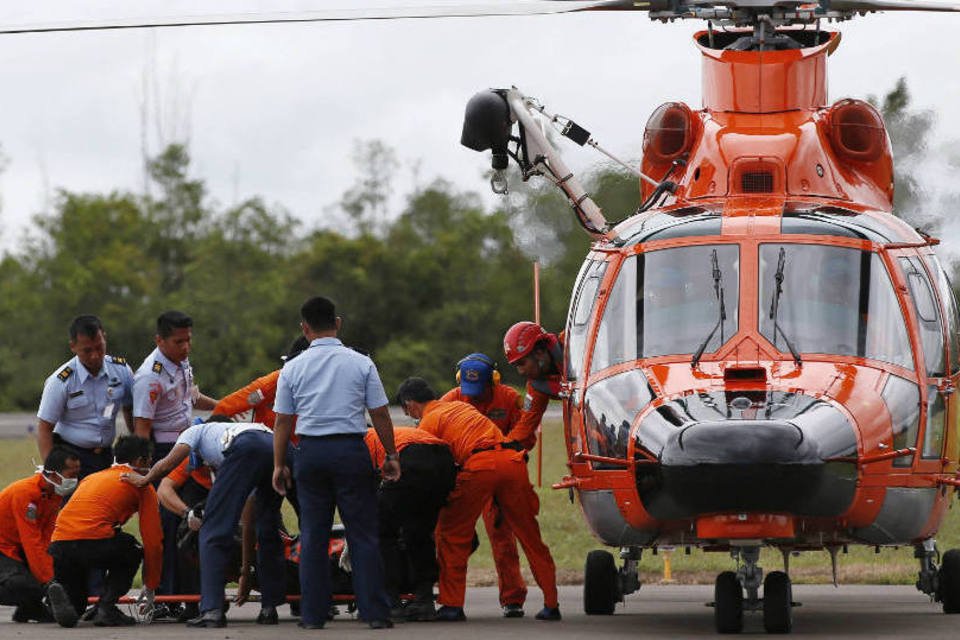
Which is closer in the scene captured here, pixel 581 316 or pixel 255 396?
pixel 581 316

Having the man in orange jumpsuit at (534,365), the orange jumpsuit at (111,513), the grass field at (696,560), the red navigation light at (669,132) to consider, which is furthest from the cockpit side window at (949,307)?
the orange jumpsuit at (111,513)

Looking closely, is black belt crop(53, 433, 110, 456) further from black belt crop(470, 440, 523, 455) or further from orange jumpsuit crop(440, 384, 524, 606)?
black belt crop(470, 440, 523, 455)

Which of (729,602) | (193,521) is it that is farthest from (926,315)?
(193,521)

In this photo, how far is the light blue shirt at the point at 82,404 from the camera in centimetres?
1492

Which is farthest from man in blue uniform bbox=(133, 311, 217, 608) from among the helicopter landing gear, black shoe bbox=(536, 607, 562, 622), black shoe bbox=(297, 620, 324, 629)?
the helicopter landing gear

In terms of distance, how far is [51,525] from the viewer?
47.0 feet

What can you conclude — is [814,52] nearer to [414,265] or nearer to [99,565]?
[99,565]

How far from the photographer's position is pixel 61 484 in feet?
46.3

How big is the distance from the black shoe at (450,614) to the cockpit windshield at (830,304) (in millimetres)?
2971

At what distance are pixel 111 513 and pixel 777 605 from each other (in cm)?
434

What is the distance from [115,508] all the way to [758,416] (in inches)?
174

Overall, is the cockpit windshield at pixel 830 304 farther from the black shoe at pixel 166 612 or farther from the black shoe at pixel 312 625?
the black shoe at pixel 166 612

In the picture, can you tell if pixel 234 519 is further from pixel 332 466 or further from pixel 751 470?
pixel 751 470

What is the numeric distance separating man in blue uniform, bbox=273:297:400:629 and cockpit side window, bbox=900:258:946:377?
3.33 meters
